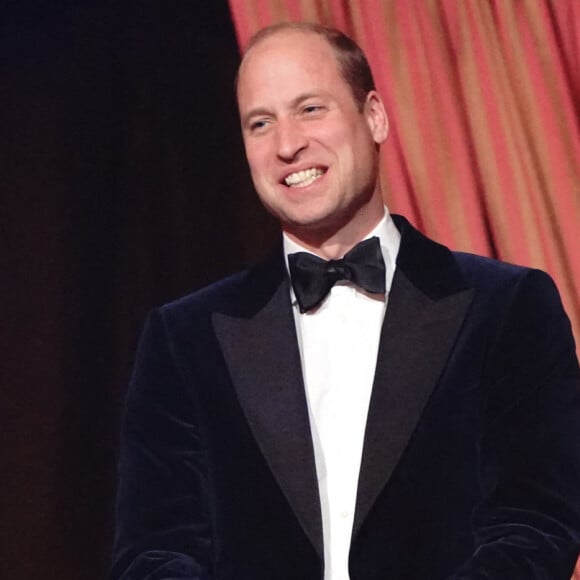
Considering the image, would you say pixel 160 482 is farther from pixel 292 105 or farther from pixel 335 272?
pixel 292 105

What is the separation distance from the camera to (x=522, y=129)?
1756 mm

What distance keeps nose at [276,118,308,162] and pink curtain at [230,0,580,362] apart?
1.08ft

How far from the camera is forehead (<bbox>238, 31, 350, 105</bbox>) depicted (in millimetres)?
1509

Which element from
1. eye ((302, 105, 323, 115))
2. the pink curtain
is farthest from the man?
the pink curtain

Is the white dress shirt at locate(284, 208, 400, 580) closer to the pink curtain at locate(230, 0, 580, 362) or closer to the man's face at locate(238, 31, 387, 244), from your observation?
the man's face at locate(238, 31, 387, 244)

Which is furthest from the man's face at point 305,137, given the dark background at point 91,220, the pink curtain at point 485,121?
the dark background at point 91,220

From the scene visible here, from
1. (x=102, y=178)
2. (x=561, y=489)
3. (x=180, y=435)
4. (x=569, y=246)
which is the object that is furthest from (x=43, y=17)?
(x=561, y=489)

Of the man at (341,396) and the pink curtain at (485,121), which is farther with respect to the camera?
the pink curtain at (485,121)

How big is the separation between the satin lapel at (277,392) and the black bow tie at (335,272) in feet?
0.11

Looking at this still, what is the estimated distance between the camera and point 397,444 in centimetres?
132

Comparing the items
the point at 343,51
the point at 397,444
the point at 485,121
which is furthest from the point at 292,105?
the point at 397,444

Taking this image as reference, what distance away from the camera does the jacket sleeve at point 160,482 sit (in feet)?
4.57

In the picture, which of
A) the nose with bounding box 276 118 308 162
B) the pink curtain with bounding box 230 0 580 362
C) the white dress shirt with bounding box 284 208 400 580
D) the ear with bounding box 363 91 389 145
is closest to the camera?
the white dress shirt with bounding box 284 208 400 580

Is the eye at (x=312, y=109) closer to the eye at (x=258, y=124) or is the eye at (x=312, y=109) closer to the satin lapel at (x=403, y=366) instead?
the eye at (x=258, y=124)
